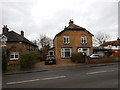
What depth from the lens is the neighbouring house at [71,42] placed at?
A: 84.0 ft

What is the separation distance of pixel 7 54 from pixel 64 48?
13.6m

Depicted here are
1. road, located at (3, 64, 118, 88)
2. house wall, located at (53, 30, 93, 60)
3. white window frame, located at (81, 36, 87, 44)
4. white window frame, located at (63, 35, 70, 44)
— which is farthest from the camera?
white window frame, located at (81, 36, 87, 44)

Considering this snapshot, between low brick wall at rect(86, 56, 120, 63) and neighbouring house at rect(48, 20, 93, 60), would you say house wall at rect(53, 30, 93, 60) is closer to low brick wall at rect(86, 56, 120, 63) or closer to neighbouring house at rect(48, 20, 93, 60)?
neighbouring house at rect(48, 20, 93, 60)

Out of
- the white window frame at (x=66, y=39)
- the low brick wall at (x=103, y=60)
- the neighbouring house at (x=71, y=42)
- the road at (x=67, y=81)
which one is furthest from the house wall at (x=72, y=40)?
the road at (x=67, y=81)

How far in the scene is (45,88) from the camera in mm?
5984

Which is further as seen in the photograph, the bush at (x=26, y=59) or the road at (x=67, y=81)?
the bush at (x=26, y=59)

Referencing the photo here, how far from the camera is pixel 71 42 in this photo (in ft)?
85.3

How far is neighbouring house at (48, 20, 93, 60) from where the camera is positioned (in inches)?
1008

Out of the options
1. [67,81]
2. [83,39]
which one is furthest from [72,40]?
[67,81]

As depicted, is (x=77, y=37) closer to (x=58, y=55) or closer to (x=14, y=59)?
(x=58, y=55)

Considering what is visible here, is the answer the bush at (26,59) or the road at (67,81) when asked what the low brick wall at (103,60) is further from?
the road at (67,81)

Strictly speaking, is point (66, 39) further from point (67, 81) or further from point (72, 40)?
point (67, 81)

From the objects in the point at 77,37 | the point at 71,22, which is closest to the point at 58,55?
the point at 77,37

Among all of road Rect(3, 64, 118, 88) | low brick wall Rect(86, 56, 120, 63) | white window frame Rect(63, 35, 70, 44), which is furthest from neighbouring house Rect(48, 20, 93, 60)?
road Rect(3, 64, 118, 88)
